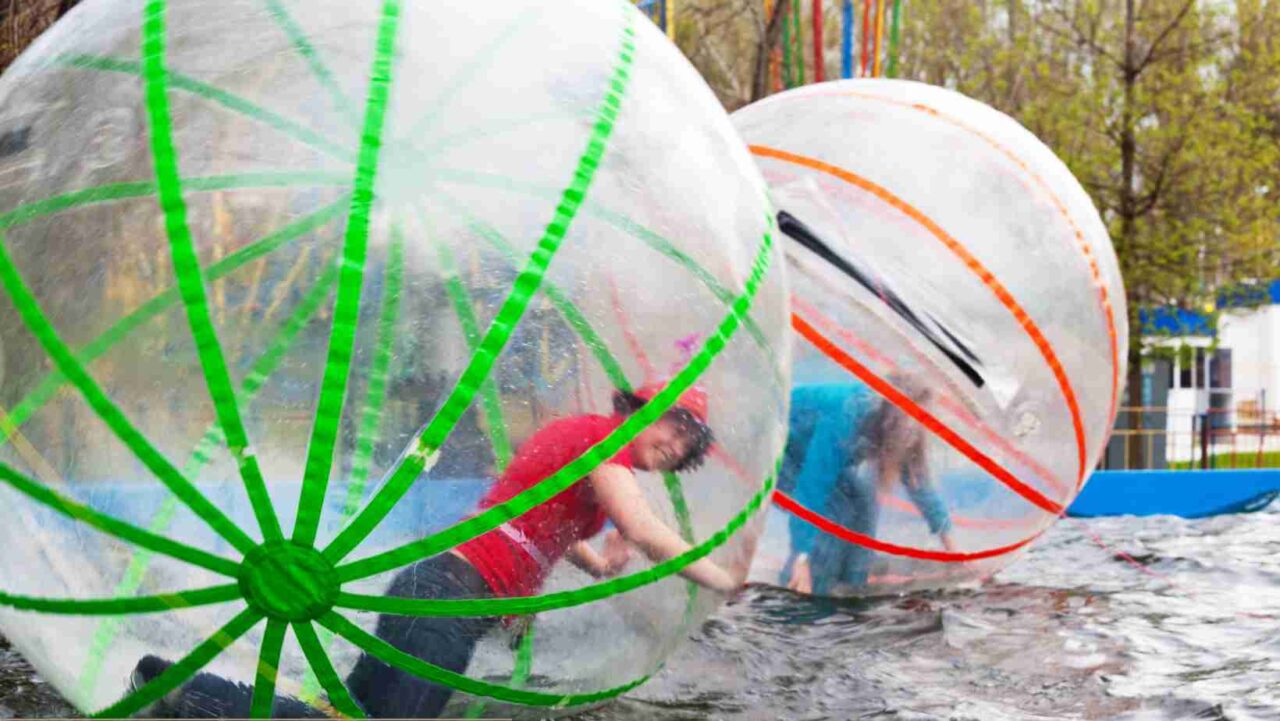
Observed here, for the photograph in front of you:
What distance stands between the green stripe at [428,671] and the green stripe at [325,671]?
4 cm

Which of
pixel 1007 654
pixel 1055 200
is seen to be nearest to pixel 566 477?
pixel 1007 654

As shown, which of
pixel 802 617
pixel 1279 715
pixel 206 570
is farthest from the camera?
pixel 802 617

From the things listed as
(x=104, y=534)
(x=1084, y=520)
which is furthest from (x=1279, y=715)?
(x=1084, y=520)

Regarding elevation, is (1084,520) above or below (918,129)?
below

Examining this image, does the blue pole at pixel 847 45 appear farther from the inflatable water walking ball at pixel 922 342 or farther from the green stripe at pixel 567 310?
the green stripe at pixel 567 310

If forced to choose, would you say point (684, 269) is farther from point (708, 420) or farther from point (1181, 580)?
point (1181, 580)

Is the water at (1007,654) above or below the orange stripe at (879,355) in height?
below

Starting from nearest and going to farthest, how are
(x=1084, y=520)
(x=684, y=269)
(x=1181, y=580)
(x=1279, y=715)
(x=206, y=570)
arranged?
1. (x=206, y=570)
2. (x=684, y=269)
3. (x=1279, y=715)
4. (x=1181, y=580)
5. (x=1084, y=520)

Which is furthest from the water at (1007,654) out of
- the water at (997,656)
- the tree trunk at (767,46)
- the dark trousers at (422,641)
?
the tree trunk at (767,46)

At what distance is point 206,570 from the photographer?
2.63 meters

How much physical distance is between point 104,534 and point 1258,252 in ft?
53.6

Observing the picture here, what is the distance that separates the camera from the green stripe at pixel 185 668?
266cm

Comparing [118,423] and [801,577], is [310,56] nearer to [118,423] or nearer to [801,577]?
[118,423]

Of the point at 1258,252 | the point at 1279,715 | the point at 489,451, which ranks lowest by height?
the point at 1279,715
